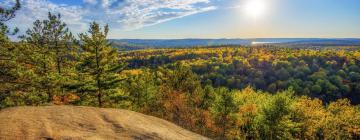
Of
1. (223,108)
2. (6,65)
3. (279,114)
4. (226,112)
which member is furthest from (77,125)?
A: (226,112)

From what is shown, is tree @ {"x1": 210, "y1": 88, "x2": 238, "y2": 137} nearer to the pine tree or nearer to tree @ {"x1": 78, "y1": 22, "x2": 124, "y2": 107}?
tree @ {"x1": 78, "y1": 22, "x2": 124, "y2": 107}

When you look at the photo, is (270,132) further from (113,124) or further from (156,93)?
(113,124)

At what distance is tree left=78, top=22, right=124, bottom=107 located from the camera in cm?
2981

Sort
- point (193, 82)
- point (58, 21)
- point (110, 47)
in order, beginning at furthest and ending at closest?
point (193, 82) → point (58, 21) → point (110, 47)

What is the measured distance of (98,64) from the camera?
30.1 meters

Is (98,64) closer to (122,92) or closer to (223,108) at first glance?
(122,92)

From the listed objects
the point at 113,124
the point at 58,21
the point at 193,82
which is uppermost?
the point at 58,21

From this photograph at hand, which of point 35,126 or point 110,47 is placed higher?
point 110,47

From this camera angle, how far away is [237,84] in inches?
5310

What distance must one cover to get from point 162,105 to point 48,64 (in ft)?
72.3

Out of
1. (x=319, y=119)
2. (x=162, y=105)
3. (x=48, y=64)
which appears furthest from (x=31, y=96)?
(x=319, y=119)

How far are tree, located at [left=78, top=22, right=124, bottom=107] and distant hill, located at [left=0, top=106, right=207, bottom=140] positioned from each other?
53.1ft

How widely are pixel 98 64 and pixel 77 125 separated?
1883cm

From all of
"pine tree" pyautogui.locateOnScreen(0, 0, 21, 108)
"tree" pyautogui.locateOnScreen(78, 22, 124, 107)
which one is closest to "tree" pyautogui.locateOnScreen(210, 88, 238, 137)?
"tree" pyautogui.locateOnScreen(78, 22, 124, 107)
